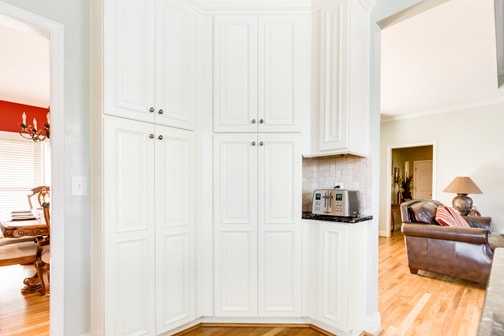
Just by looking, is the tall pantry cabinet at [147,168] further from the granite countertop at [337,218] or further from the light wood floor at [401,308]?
the granite countertop at [337,218]

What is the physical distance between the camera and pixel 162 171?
1783 millimetres

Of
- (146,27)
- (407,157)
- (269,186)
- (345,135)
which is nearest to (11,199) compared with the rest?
(146,27)

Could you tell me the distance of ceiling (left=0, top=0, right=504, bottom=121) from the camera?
2.24m

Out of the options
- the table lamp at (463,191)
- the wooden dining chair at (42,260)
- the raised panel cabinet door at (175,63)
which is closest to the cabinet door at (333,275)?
the raised panel cabinet door at (175,63)

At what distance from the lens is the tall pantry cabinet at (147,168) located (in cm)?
155

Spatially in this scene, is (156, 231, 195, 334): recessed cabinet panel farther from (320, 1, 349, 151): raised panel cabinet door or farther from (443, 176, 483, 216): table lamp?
(443, 176, 483, 216): table lamp

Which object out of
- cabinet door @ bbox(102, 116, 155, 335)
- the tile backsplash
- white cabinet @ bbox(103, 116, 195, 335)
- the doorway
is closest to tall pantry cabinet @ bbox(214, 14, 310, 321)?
white cabinet @ bbox(103, 116, 195, 335)

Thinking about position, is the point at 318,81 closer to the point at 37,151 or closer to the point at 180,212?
the point at 180,212

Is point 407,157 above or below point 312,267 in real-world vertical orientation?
above

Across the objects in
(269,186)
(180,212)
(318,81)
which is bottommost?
(180,212)

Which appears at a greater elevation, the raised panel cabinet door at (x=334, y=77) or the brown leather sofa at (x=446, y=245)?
the raised panel cabinet door at (x=334, y=77)

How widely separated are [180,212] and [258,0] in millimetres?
1695

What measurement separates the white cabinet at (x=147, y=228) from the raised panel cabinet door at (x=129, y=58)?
0.10 metres

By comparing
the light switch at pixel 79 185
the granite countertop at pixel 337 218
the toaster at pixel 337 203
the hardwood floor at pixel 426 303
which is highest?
the light switch at pixel 79 185
